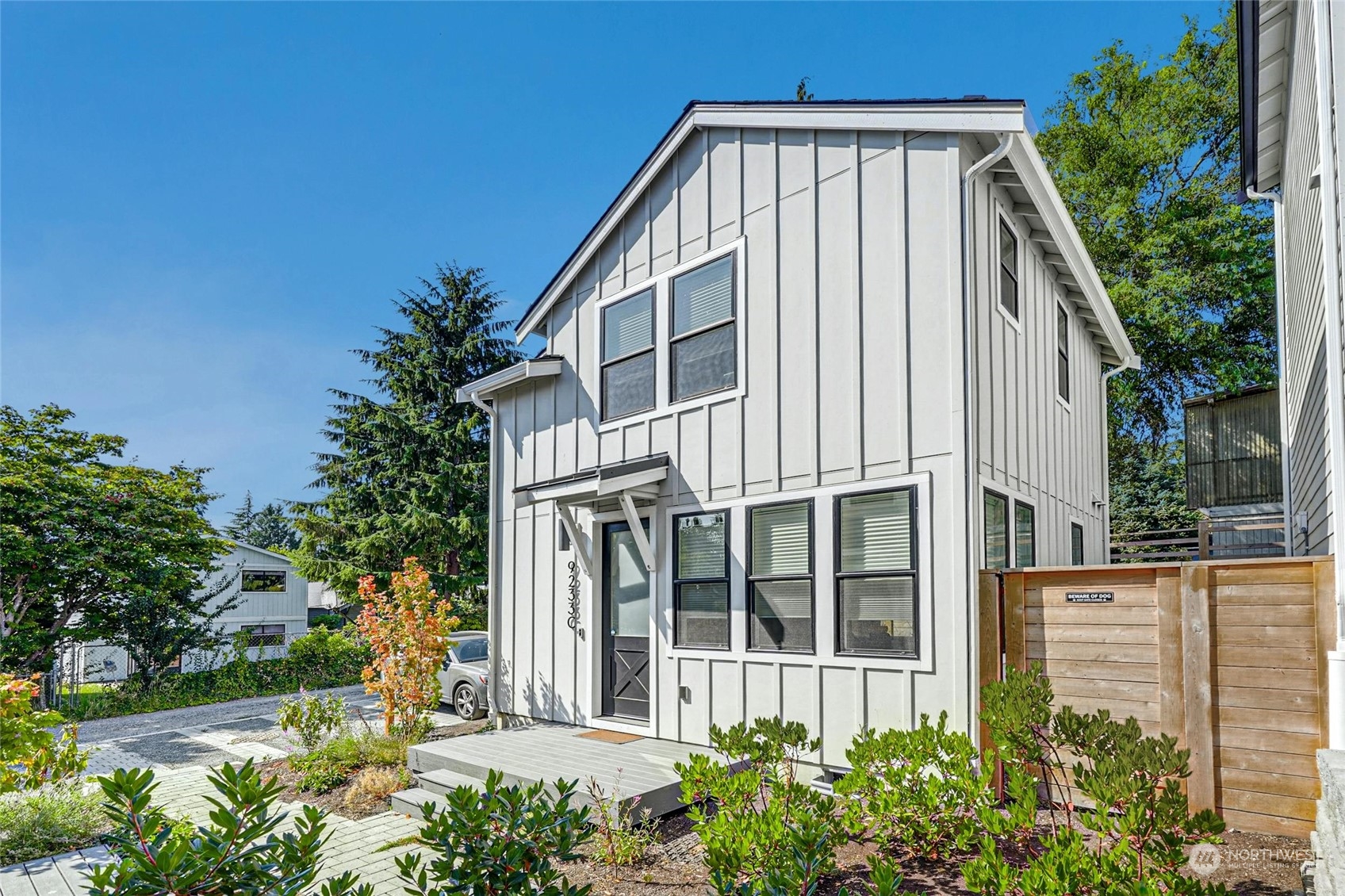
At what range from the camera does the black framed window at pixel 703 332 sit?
25.7 feet

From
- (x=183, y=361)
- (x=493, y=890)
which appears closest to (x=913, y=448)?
(x=493, y=890)

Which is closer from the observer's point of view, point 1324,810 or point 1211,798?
point 1324,810

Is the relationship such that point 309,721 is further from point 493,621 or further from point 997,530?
point 997,530

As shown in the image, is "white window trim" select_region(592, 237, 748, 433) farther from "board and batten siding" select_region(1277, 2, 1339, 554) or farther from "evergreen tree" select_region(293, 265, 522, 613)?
"evergreen tree" select_region(293, 265, 522, 613)

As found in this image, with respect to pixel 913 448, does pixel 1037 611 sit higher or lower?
lower

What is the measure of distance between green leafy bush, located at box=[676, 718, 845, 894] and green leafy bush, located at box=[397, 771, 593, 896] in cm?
64

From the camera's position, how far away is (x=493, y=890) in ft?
9.32

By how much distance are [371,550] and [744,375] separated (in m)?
15.4

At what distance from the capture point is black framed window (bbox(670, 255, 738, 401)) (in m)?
7.82

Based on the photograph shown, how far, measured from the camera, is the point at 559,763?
22.9 ft

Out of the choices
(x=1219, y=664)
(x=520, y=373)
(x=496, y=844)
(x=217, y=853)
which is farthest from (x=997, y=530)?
(x=217, y=853)

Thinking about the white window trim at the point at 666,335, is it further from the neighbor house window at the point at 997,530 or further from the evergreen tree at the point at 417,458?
the evergreen tree at the point at 417,458

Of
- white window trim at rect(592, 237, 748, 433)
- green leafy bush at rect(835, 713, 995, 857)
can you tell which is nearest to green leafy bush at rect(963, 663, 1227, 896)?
green leafy bush at rect(835, 713, 995, 857)

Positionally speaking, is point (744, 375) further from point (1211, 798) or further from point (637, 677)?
point (1211, 798)
